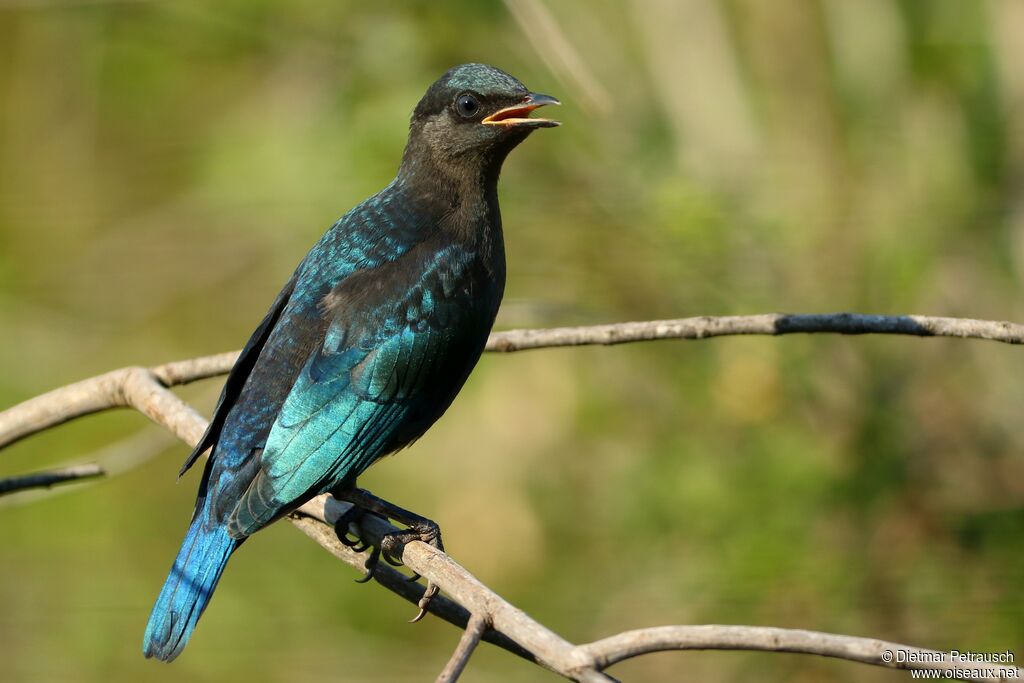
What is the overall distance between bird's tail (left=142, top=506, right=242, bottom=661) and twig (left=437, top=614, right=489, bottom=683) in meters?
0.87

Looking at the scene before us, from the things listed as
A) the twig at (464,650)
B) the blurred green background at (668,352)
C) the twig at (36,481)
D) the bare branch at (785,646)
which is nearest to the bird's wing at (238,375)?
the twig at (36,481)

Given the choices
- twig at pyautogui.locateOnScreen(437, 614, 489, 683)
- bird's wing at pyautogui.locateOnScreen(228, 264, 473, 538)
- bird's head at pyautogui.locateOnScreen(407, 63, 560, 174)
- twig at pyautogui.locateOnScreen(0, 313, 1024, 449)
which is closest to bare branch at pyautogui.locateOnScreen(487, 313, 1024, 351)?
twig at pyautogui.locateOnScreen(0, 313, 1024, 449)

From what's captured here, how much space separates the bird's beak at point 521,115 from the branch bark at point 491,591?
0.55m

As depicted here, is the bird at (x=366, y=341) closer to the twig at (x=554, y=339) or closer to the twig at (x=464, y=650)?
the twig at (x=554, y=339)

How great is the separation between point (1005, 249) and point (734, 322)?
2132 millimetres

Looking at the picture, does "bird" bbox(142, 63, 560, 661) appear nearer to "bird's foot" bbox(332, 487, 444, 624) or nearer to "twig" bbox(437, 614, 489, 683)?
"bird's foot" bbox(332, 487, 444, 624)

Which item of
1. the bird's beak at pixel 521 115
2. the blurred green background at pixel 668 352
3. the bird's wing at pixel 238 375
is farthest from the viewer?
the blurred green background at pixel 668 352

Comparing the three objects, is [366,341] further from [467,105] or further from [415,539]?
[467,105]

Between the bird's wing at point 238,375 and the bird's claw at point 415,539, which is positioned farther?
the bird's wing at point 238,375

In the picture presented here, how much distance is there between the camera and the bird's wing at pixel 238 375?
116 inches

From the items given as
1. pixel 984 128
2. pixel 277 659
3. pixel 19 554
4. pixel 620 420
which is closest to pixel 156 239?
pixel 19 554

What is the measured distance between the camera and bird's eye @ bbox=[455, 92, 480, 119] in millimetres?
3332

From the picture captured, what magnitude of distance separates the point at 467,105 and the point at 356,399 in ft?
2.88

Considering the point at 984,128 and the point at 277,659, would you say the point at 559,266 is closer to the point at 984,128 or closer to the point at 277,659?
the point at 984,128
